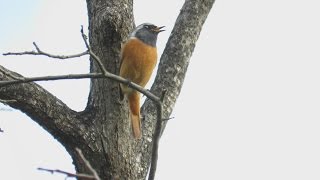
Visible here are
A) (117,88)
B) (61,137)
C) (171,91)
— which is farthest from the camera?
(171,91)

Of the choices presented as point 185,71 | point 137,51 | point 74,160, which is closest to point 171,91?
point 185,71

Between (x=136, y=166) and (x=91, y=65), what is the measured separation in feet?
2.58

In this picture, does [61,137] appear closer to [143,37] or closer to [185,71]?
[185,71]

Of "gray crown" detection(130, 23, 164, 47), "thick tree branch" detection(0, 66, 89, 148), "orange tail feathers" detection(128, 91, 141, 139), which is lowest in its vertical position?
"thick tree branch" detection(0, 66, 89, 148)

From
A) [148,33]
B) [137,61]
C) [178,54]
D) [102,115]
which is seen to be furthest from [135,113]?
[148,33]

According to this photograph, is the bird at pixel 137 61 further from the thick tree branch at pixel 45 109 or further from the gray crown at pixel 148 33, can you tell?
the thick tree branch at pixel 45 109

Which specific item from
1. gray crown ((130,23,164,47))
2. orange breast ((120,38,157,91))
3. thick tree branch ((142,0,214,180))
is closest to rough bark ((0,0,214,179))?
thick tree branch ((142,0,214,180))

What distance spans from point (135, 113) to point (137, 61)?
809 millimetres

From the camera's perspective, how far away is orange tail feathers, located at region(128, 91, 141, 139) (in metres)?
4.31

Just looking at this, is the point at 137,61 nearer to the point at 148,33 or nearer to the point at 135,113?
the point at 148,33

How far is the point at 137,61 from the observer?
17.0 ft

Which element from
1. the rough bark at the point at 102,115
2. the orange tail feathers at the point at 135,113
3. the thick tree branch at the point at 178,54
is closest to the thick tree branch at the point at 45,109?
the rough bark at the point at 102,115

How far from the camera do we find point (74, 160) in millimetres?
4055

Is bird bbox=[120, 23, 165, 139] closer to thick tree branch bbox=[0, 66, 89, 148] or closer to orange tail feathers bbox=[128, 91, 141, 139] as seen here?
orange tail feathers bbox=[128, 91, 141, 139]
